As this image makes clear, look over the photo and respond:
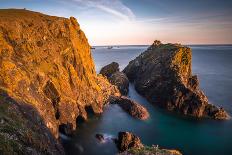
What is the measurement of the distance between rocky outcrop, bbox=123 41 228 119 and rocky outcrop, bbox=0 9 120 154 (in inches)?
812

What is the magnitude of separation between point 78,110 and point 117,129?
12921 mm

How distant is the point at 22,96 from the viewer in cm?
4784

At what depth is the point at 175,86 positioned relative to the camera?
96375mm

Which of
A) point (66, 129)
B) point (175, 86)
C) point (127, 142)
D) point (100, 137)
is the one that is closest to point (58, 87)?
point (66, 129)

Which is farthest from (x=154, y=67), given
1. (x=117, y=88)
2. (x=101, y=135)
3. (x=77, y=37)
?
(x=101, y=135)

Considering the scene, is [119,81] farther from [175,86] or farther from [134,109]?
[134,109]

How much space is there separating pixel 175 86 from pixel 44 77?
172 ft

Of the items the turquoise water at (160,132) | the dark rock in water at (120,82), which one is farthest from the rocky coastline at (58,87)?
the turquoise water at (160,132)

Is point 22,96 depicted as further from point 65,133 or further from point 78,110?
point 78,110

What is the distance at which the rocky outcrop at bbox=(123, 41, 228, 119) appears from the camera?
291 feet

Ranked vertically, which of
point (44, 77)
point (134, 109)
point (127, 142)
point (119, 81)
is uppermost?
point (44, 77)

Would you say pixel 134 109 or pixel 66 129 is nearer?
pixel 66 129

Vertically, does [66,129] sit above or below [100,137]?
above

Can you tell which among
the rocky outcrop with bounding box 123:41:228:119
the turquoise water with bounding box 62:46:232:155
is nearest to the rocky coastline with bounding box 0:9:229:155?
the rocky outcrop with bounding box 123:41:228:119
